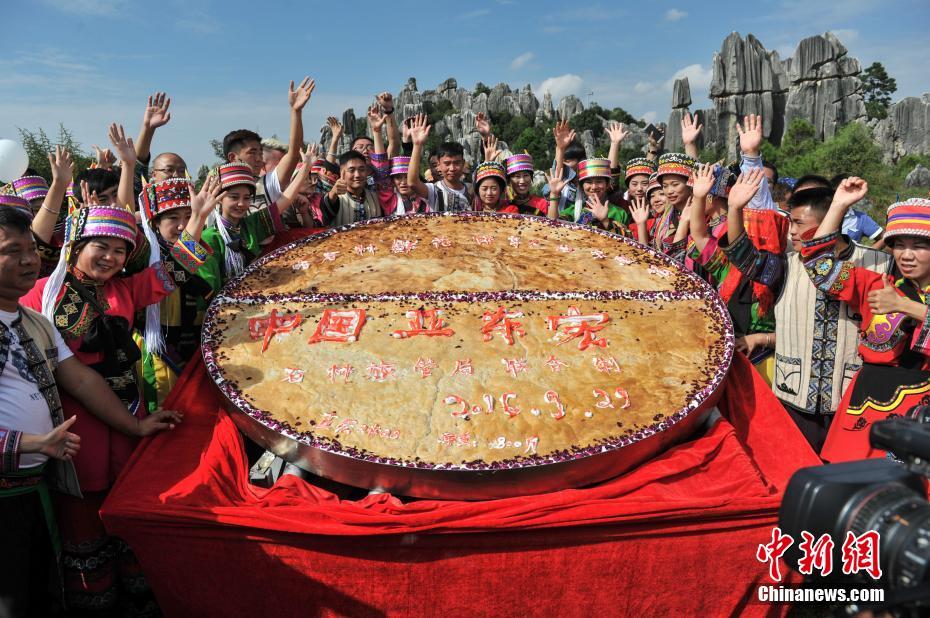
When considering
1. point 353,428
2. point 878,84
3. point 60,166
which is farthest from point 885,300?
point 878,84

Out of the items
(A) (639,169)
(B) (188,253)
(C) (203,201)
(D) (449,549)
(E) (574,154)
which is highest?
Answer: (E) (574,154)

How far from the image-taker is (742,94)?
45.8 metres

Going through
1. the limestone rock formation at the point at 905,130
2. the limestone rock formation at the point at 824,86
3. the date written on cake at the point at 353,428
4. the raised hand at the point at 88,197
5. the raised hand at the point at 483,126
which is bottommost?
the date written on cake at the point at 353,428

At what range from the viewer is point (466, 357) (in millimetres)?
2896

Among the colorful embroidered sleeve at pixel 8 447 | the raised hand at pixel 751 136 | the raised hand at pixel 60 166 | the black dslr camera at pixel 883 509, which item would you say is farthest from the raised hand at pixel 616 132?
the colorful embroidered sleeve at pixel 8 447

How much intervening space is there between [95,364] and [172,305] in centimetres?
69

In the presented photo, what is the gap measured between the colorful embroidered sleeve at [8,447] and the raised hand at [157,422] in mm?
558

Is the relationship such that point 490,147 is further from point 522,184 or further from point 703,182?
point 703,182

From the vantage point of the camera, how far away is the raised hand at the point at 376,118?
5516 millimetres

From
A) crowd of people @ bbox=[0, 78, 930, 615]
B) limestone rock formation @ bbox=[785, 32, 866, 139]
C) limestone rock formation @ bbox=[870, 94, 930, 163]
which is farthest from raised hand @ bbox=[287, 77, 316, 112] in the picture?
limestone rock formation @ bbox=[785, 32, 866, 139]

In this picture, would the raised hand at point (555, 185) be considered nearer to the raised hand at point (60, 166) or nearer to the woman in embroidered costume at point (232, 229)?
the woman in embroidered costume at point (232, 229)

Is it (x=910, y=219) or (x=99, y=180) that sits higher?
(x=99, y=180)

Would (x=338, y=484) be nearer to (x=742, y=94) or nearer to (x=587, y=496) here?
(x=587, y=496)

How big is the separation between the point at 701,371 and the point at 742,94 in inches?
1975
